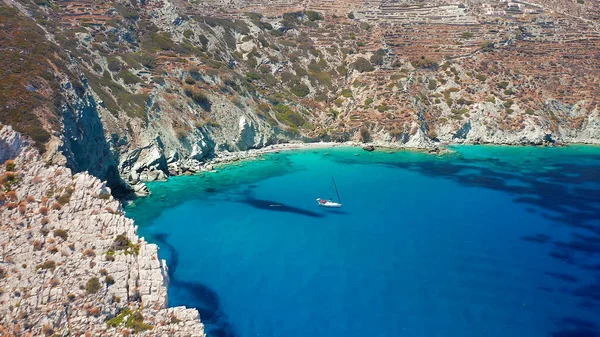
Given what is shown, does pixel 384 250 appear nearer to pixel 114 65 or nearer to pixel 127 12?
pixel 114 65

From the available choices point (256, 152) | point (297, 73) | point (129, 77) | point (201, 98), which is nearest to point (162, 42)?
point (129, 77)

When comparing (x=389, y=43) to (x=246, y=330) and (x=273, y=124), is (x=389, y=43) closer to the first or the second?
(x=273, y=124)

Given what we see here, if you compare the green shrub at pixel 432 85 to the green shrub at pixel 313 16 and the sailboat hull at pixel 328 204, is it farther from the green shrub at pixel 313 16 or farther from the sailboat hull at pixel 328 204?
the sailboat hull at pixel 328 204

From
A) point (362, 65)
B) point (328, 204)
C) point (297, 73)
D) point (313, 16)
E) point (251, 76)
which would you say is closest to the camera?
point (328, 204)

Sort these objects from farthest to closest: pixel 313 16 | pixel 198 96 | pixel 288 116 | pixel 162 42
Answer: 1. pixel 313 16
2. pixel 288 116
3. pixel 162 42
4. pixel 198 96

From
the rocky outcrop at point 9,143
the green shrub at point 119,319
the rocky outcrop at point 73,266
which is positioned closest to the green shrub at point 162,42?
the rocky outcrop at point 9,143

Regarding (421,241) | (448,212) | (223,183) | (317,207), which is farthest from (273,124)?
(421,241)
